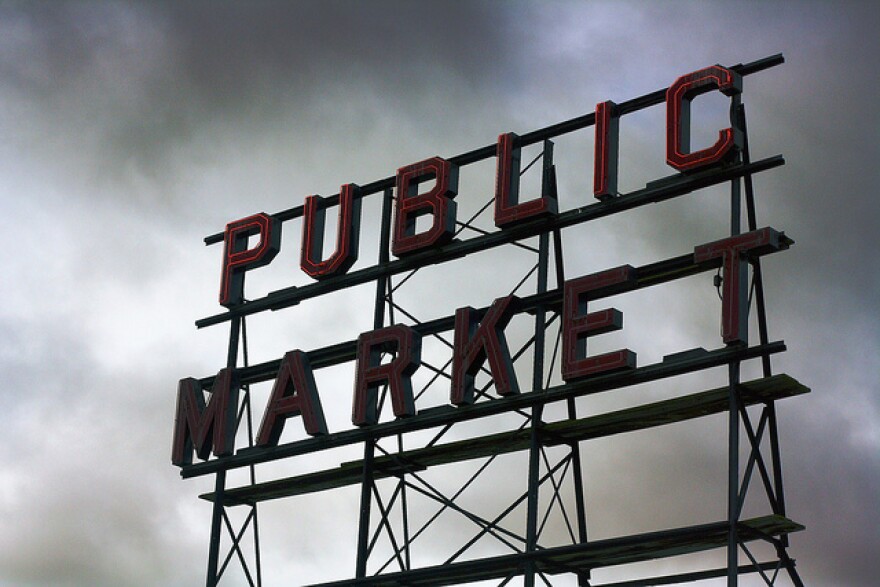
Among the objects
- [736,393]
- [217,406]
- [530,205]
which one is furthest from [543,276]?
[217,406]

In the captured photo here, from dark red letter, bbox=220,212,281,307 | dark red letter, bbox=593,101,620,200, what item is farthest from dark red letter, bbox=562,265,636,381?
dark red letter, bbox=220,212,281,307

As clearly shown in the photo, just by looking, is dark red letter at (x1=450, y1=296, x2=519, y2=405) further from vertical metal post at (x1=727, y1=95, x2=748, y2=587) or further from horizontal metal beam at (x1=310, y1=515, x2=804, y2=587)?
vertical metal post at (x1=727, y1=95, x2=748, y2=587)

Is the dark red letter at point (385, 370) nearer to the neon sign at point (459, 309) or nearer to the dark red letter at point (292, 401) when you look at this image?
the neon sign at point (459, 309)

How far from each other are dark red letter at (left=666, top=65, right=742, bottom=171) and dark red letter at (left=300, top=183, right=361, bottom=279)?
7.15 metres

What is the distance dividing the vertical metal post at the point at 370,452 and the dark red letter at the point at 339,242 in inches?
25.6

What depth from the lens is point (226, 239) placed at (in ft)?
123

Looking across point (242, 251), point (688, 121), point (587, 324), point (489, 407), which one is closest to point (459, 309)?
point (489, 407)

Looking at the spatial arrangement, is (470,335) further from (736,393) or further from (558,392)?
(736,393)

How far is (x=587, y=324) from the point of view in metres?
30.9

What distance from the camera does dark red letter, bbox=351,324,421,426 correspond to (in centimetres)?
3334

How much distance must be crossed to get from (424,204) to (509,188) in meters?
1.92

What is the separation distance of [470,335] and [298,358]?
12.8 ft

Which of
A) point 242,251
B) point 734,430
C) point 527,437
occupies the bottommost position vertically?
point 734,430

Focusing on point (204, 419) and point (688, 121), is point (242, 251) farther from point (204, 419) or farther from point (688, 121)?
point (688, 121)
